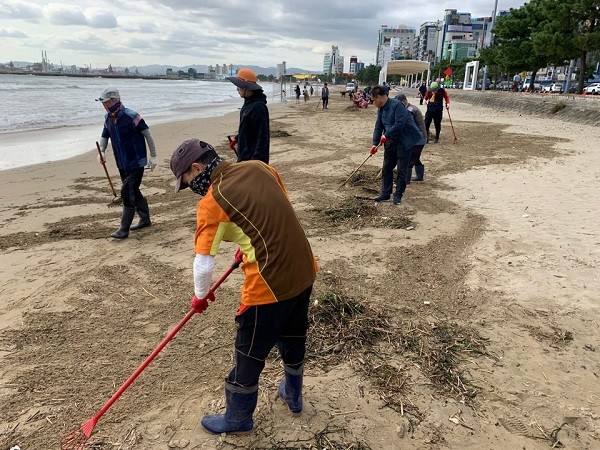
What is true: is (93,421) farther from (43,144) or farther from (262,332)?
(43,144)

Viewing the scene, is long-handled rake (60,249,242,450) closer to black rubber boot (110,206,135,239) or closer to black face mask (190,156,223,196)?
black face mask (190,156,223,196)

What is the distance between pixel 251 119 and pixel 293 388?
315 cm

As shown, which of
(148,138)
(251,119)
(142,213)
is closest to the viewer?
(251,119)

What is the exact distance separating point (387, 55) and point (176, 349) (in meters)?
185

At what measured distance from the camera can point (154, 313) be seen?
4039 mm

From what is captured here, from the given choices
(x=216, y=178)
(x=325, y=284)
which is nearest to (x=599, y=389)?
(x=325, y=284)

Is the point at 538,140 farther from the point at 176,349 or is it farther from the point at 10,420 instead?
the point at 10,420

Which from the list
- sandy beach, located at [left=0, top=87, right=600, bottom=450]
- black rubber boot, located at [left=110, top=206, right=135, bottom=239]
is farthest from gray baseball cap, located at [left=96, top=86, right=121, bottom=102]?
sandy beach, located at [left=0, top=87, right=600, bottom=450]

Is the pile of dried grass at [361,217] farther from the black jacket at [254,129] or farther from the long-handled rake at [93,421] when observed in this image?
the long-handled rake at [93,421]

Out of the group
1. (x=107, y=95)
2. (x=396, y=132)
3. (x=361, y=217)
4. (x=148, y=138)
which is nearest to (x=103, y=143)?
(x=148, y=138)

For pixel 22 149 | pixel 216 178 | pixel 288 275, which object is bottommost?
pixel 22 149

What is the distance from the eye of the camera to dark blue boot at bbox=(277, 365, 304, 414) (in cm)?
269

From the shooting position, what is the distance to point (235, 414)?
2.54 metres

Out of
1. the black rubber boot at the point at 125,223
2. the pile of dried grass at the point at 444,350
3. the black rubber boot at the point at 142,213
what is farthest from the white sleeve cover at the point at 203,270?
the black rubber boot at the point at 142,213
